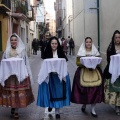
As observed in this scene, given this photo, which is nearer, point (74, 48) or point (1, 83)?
point (1, 83)

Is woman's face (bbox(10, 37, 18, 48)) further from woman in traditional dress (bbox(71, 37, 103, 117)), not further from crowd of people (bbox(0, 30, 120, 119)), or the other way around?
woman in traditional dress (bbox(71, 37, 103, 117))

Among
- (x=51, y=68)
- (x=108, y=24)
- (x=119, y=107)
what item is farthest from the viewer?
(x=108, y=24)

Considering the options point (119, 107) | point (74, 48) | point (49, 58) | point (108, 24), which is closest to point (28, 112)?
point (49, 58)

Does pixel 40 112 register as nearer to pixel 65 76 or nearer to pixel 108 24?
pixel 65 76

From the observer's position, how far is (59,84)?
22.5 feet

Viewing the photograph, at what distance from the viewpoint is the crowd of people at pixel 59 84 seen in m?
6.84

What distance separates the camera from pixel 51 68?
22.1ft

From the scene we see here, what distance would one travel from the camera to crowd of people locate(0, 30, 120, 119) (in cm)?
684

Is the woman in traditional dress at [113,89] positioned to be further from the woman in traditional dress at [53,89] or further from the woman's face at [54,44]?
the woman's face at [54,44]

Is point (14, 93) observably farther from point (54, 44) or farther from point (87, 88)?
point (87, 88)

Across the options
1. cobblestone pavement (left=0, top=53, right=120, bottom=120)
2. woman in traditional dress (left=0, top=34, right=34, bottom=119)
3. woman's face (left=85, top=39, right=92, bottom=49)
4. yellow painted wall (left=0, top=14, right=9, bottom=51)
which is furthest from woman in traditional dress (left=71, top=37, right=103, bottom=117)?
yellow painted wall (left=0, top=14, right=9, bottom=51)

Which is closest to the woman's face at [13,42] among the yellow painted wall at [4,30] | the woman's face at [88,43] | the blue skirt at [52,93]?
the blue skirt at [52,93]

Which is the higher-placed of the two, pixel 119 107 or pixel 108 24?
pixel 108 24

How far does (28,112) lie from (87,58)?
1.82 meters
